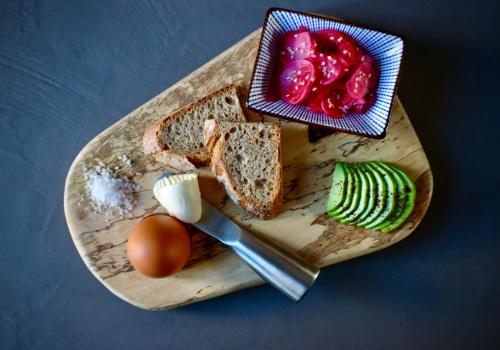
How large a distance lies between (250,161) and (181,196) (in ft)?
1.03

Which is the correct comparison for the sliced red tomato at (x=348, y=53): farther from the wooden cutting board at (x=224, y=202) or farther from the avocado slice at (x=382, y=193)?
the avocado slice at (x=382, y=193)

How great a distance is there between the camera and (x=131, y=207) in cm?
194

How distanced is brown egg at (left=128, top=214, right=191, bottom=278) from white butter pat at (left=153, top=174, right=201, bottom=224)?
0.17 ft

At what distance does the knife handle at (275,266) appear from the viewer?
6.12 ft

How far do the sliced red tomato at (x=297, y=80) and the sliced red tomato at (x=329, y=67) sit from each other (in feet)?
0.11

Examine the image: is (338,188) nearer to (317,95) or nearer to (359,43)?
(317,95)

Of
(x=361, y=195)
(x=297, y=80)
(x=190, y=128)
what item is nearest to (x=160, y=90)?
(x=190, y=128)

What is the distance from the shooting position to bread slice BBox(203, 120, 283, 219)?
6.06 feet

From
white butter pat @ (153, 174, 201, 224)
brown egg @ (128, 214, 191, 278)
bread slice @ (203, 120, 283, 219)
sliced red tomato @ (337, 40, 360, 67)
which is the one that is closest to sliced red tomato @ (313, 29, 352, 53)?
sliced red tomato @ (337, 40, 360, 67)

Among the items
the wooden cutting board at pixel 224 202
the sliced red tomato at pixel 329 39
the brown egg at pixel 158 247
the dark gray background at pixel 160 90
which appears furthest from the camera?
the dark gray background at pixel 160 90

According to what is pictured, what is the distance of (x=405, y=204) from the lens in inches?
75.8

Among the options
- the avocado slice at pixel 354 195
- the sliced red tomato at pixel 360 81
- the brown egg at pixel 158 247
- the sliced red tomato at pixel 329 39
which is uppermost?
the sliced red tomato at pixel 329 39

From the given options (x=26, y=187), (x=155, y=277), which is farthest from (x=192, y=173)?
(x=26, y=187)

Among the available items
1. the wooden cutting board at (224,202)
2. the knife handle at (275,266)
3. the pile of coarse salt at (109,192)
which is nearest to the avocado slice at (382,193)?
the wooden cutting board at (224,202)
